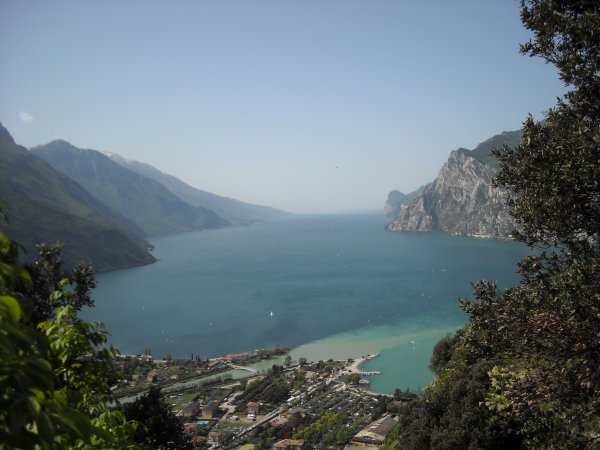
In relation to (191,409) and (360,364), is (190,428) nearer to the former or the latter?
(191,409)

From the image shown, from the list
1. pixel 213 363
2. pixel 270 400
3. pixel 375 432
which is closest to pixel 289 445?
pixel 375 432

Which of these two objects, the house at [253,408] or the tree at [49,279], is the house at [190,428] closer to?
the house at [253,408]

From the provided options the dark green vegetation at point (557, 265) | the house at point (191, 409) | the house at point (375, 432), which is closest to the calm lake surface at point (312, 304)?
the house at point (375, 432)

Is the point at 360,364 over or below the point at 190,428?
over

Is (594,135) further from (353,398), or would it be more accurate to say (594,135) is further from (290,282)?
(290,282)

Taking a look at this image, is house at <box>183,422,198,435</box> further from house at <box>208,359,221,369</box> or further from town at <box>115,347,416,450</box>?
house at <box>208,359,221,369</box>

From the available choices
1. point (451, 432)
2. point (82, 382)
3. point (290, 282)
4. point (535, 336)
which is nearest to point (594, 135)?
point (535, 336)
